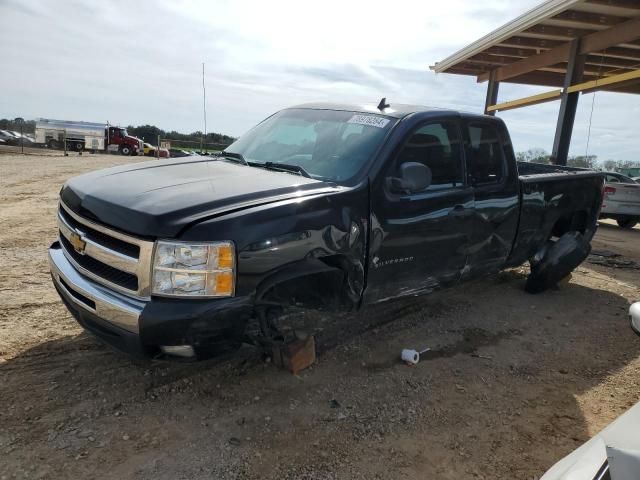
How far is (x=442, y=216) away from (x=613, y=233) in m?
9.90

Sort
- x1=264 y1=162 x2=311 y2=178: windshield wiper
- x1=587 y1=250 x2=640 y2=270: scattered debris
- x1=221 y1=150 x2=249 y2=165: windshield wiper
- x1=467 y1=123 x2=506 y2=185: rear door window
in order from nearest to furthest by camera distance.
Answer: x1=264 y1=162 x2=311 y2=178: windshield wiper, x1=221 y1=150 x2=249 y2=165: windshield wiper, x1=467 y1=123 x2=506 y2=185: rear door window, x1=587 y1=250 x2=640 y2=270: scattered debris

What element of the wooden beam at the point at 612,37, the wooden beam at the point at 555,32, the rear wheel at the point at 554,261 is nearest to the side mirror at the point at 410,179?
the rear wheel at the point at 554,261

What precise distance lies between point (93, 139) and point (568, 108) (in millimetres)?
34098

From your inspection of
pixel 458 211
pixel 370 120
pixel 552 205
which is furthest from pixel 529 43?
pixel 370 120

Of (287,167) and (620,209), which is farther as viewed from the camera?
(620,209)

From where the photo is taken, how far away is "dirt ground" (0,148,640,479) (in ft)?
8.34

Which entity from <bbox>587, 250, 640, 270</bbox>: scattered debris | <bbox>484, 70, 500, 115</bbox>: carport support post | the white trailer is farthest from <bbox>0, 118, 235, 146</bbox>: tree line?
<bbox>587, 250, 640, 270</bbox>: scattered debris

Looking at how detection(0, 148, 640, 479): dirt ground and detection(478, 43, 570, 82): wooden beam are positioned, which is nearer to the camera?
detection(0, 148, 640, 479): dirt ground

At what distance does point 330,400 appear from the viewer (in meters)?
3.14

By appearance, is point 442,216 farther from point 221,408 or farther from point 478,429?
point 221,408

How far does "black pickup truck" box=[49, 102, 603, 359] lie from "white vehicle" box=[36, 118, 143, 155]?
35.5m

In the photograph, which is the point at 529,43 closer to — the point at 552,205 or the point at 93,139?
the point at 552,205

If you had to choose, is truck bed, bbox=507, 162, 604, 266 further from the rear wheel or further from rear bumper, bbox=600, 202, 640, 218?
rear bumper, bbox=600, 202, 640, 218

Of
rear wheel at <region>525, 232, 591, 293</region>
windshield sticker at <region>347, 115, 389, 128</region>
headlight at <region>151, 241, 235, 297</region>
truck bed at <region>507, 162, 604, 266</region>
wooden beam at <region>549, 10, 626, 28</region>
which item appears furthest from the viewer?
wooden beam at <region>549, 10, 626, 28</region>
